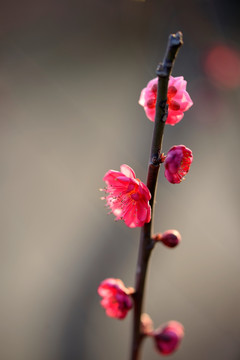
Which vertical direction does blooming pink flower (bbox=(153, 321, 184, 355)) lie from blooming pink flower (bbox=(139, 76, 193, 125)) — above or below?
below

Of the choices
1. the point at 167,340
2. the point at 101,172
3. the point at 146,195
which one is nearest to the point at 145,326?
the point at 167,340

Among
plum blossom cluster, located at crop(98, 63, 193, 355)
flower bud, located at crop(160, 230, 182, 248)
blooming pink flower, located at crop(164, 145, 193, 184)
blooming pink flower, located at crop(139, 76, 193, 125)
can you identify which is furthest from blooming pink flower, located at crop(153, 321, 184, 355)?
blooming pink flower, located at crop(139, 76, 193, 125)

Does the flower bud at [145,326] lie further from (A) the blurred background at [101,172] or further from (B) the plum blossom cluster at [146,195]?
(A) the blurred background at [101,172]

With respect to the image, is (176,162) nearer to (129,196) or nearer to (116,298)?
(129,196)

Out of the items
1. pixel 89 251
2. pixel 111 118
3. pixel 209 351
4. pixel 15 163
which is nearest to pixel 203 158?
pixel 111 118

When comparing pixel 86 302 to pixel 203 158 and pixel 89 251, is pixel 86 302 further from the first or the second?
pixel 203 158

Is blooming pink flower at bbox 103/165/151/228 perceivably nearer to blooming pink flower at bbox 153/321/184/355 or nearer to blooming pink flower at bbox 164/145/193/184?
blooming pink flower at bbox 164/145/193/184

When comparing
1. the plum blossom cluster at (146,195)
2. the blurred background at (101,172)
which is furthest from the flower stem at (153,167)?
the blurred background at (101,172)
